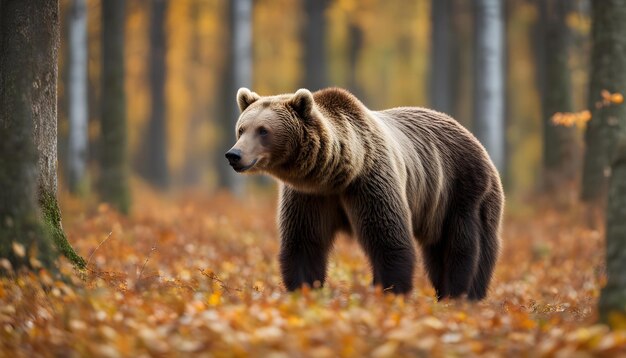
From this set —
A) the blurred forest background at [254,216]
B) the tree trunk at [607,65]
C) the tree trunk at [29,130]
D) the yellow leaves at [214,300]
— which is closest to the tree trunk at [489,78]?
the blurred forest background at [254,216]

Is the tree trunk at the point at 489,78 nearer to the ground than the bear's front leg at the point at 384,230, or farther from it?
farther from it

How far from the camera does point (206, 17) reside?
33.5 metres

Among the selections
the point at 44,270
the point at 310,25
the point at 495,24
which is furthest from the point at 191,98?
the point at 44,270

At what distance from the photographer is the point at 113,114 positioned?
601 inches

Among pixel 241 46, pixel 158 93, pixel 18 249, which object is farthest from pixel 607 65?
pixel 158 93

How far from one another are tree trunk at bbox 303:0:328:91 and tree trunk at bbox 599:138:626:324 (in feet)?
65.0

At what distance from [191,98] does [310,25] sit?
20752 mm

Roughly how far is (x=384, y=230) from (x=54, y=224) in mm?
2856

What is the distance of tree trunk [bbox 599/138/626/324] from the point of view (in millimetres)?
5285

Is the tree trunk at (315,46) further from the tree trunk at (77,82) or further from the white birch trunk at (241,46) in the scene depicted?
the tree trunk at (77,82)

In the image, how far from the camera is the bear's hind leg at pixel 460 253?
26.3ft

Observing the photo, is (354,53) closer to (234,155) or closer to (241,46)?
(241,46)

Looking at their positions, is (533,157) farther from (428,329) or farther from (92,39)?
(428,329)

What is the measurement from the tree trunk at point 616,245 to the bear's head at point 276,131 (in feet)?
8.36
